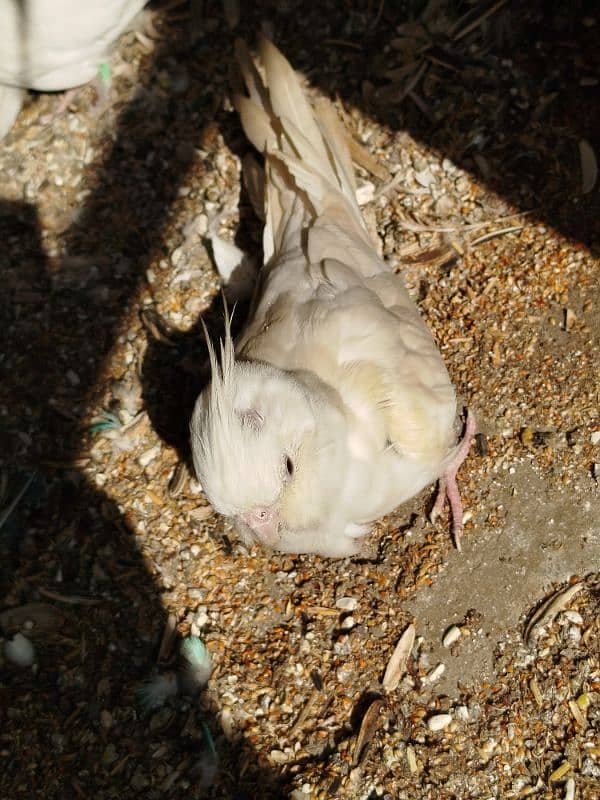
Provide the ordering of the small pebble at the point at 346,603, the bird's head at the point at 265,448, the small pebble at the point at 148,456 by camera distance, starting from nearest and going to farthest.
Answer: the bird's head at the point at 265,448
the small pebble at the point at 346,603
the small pebble at the point at 148,456

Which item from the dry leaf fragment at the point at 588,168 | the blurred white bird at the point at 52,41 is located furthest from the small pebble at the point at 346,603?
the blurred white bird at the point at 52,41

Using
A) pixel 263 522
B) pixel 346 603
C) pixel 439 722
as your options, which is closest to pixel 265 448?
pixel 263 522

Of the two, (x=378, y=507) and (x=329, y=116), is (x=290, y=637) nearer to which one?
(x=378, y=507)

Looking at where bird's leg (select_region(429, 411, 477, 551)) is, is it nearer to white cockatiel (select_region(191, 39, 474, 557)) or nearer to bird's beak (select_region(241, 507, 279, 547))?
white cockatiel (select_region(191, 39, 474, 557))

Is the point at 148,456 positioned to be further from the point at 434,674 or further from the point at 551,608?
the point at 551,608

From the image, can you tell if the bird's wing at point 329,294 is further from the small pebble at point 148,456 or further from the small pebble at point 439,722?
the small pebble at point 439,722

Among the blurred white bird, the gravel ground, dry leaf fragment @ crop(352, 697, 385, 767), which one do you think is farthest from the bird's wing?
dry leaf fragment @ crop(352, 697, 385, 767)
